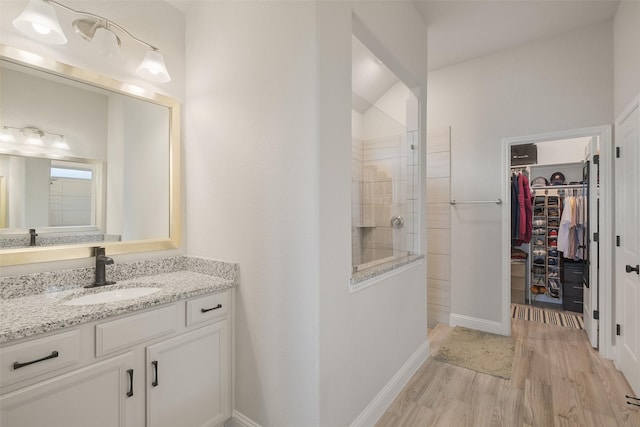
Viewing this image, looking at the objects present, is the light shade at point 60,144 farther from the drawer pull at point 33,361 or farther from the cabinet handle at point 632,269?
the cabinet handle at point 632,269

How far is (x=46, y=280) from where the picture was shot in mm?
1523

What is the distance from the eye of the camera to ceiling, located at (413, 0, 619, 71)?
2438 mm

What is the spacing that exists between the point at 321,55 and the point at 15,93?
152cm

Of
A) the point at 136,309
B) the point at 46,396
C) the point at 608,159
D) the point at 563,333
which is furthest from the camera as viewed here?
the point at 563,333

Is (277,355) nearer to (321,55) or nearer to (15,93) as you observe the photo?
(321,55)

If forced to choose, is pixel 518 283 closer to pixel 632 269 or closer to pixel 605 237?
pixel 605 237

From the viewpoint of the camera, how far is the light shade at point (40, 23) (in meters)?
1.39

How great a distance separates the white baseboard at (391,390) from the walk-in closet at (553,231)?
2.08 metres

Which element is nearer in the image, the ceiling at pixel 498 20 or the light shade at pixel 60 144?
the light shade at pixel 60 144

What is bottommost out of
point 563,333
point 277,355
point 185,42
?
point 563,333

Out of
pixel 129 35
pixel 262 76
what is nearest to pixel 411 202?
pixel 262 76

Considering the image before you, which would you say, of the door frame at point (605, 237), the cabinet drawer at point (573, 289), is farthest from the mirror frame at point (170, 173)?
the cabinet drawer at point (573, 289)

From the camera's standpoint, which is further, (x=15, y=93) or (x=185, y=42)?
(x=185, y=42)

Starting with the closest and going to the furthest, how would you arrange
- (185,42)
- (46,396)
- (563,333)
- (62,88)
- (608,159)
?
(46,396)
(62,88)
(185,42)
(608,159)
(563,333)
